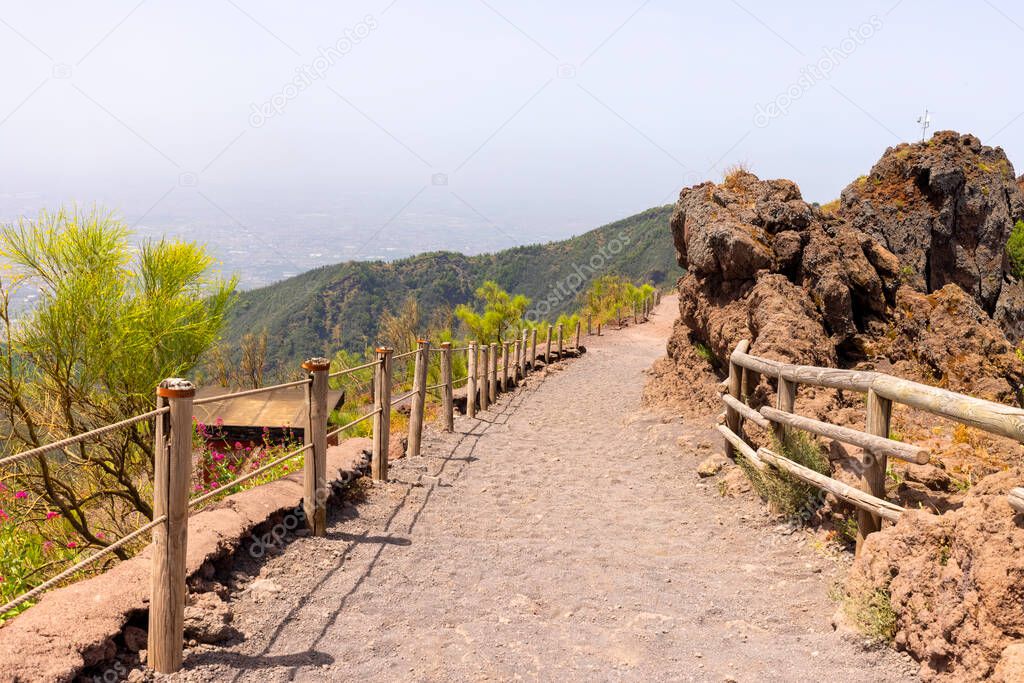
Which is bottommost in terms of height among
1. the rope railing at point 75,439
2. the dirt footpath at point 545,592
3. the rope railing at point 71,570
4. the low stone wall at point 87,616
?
the dirt footpath at point 545,592

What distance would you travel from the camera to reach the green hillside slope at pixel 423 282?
247 ft

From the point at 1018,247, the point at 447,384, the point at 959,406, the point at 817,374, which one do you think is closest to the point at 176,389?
the point at 959,406

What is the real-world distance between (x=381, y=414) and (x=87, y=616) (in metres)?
3.67

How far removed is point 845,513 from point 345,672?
137 inches

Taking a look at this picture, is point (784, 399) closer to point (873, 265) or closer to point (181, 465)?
point (873, 265)

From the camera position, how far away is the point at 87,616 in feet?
10.2

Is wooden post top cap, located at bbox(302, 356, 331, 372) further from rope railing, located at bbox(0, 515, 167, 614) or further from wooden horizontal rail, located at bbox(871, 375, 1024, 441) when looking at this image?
wooden horizontal rail, located at bbox(871, 375, 1024, 441)

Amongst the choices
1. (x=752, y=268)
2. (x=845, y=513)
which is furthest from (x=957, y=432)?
(x=752, y=268)

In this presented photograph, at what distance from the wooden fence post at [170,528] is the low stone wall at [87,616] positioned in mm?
197

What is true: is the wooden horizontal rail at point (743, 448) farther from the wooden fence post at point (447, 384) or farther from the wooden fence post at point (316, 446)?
the wooden fence post at point (447, 384)

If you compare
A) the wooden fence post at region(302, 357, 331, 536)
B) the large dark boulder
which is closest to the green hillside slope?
the large dark boulder

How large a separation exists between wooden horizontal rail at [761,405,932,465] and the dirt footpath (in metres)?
0.86

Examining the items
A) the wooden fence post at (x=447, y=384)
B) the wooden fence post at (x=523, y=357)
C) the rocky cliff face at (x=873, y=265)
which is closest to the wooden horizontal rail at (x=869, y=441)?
the rocky cliff face at (x=873, y=265)

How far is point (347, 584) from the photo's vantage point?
4.42m
